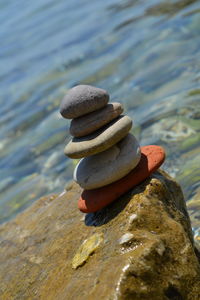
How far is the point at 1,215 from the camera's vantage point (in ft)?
26.4

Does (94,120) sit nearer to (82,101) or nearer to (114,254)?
(82,101)

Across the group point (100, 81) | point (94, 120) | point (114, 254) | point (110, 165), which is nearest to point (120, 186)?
point (110, 165)

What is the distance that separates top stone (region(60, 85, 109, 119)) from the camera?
422cm

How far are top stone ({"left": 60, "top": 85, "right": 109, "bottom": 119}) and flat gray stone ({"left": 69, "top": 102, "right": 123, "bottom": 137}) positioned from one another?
2.5 inches

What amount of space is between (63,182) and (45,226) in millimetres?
3131

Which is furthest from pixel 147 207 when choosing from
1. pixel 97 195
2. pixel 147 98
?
pixel 147 98

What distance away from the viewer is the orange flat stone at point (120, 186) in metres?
4.31

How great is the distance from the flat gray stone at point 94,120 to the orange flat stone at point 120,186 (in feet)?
1.63

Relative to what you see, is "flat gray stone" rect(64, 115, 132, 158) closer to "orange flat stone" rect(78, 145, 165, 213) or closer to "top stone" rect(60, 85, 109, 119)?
"top stone" rect(60, 85, 109, 119)

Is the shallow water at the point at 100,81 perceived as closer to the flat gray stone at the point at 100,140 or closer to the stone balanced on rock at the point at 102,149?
the stone balanced on rock at the point at 102,149

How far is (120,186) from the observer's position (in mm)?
4316

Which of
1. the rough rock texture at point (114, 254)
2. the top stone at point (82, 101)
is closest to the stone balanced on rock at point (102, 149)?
the top stone at point (82, 101)

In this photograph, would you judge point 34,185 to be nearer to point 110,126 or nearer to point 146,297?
point 110,126

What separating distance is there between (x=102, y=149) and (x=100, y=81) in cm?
823
